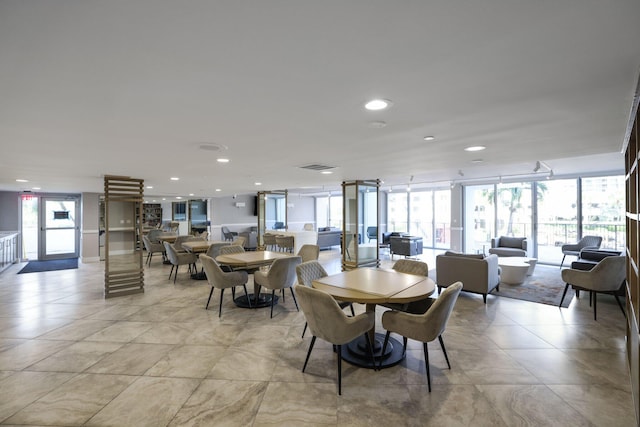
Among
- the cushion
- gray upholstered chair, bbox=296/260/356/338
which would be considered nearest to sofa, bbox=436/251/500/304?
gray upholstered chair, bbox=296/260/356/338

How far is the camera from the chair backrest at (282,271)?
4.12m

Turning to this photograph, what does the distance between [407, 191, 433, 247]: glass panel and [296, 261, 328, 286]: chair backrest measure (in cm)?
893

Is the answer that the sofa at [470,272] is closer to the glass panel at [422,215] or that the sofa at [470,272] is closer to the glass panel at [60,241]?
the glass panel at [422,215]

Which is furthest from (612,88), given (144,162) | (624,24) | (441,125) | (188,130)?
(144,162)

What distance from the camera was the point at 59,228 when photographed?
394 inches

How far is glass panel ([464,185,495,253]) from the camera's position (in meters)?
9.61

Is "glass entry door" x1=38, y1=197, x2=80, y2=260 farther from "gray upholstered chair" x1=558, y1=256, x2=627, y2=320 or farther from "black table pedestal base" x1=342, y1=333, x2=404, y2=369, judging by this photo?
"gray upholstered chair" x1=558, y1=256, x2=627, y2=320

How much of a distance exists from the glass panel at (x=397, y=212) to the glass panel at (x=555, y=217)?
4.57 metres

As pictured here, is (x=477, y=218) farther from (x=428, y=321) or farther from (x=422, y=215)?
(x=428, y=321)

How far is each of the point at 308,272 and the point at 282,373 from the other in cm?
108

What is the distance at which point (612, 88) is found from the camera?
5.97 ft

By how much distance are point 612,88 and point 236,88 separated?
2.26m

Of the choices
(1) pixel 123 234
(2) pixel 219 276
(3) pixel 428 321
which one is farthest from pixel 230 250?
(3) pixel 428 321

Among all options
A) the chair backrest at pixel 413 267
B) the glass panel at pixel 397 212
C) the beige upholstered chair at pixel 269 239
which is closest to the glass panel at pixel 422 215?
the glass panel at pixel 397 212
